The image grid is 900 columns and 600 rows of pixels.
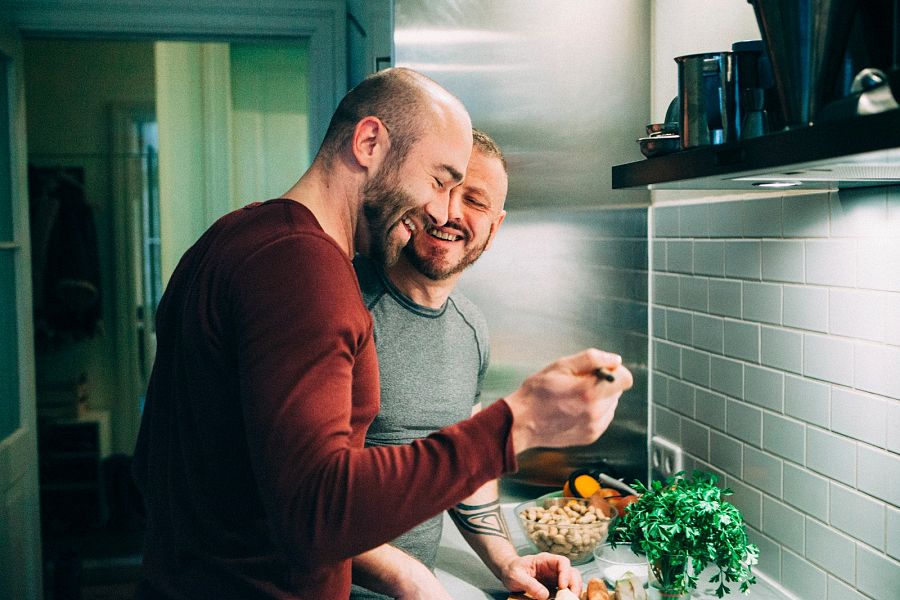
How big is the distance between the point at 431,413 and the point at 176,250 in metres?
2.35

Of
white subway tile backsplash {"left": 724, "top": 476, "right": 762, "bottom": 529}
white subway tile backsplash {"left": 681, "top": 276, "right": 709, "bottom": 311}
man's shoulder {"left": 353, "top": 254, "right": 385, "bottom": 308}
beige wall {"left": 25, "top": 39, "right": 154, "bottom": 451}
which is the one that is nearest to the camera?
white subway tile backsplash {"left": 724, "top": 476, "right": 762, "bottom": 529}

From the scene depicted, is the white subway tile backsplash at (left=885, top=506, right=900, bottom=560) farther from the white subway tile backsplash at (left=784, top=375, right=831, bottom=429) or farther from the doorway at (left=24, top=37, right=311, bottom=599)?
the doorway at (left=24, top=37, right=311, bottom=599)

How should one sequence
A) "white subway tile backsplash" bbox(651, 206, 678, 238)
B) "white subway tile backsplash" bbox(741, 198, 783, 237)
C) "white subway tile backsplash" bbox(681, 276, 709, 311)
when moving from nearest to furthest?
"white subway tile backsplash" bbox(741, 198, 783, 237), "white subway tile backsplash" bbox(681, 276, 709, 311), "white subway tile backsplash" bbox(651, 206, 678, 238)

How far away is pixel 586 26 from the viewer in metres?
2.07

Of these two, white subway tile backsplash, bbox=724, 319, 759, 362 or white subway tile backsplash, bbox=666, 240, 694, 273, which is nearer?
white subway tile backsplash, bbox=724, 319, 759, 362

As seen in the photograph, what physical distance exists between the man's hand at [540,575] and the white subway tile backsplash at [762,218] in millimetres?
769

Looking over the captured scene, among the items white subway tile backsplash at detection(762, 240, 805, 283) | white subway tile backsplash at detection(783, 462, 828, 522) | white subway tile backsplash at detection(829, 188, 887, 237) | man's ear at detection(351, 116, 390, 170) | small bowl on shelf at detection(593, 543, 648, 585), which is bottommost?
small bowl on shelf at detection(593, 543, 648, 585)

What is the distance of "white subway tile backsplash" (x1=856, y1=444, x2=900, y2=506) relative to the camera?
1286 millimetres

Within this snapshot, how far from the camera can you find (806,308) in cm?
151

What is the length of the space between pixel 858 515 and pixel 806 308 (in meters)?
0.38

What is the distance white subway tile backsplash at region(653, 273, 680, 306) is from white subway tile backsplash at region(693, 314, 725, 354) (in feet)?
0.38

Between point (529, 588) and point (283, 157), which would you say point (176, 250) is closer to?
point (283, 157)

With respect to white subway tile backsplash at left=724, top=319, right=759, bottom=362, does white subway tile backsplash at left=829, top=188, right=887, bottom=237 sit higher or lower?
higher

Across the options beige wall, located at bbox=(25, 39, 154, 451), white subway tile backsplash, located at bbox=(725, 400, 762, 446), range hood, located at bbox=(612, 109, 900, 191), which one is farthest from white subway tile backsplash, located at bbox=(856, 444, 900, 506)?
beige wall, located at bbox=(25, 39, 154, 451)
